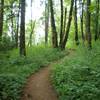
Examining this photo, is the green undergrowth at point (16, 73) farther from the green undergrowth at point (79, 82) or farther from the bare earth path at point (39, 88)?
the green undergrowth at point (79, 82)

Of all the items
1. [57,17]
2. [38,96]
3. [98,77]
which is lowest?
[38,96]

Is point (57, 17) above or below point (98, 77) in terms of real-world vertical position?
above

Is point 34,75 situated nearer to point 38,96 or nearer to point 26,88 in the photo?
point 26,88

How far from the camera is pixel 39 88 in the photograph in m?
9.68

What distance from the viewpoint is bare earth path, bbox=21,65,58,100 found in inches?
341

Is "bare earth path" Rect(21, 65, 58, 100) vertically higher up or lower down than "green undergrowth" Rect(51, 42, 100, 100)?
lower down

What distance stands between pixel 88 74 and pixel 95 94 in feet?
6.85

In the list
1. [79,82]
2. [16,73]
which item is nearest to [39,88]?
[79,82]

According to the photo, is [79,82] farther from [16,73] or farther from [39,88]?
[16,73]

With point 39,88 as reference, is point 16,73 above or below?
above

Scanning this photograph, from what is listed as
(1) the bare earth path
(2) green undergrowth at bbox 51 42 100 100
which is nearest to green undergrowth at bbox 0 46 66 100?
(1) the bare earth path

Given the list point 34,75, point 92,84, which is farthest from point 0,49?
point 92,84

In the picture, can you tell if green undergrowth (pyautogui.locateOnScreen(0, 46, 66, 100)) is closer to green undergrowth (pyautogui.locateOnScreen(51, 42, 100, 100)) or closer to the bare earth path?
the bare earth path

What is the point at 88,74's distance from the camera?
967cm
